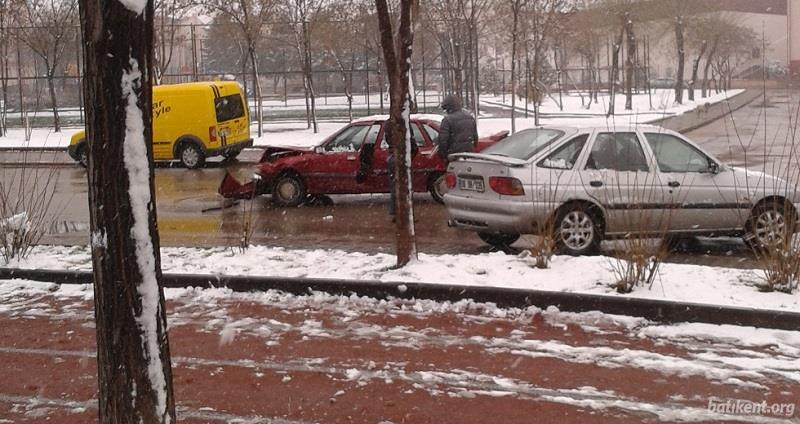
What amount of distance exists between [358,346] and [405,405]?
1.38 metres

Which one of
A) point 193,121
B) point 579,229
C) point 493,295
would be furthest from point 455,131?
point 193,121

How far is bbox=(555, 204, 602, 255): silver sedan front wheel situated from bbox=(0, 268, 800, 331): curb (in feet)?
8.50

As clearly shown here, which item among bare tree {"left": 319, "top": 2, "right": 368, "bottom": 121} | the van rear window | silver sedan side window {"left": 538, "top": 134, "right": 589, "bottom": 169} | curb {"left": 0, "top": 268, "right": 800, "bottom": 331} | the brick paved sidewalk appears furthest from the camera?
bare tree {"left": 319, "top": 2, "right": 368, "bottom": 121}

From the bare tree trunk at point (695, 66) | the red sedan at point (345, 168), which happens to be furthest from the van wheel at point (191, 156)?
the bare tree trunk at point (695, 66)

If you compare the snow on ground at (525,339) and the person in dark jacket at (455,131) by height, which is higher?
the person in dark jacket at (455,131)

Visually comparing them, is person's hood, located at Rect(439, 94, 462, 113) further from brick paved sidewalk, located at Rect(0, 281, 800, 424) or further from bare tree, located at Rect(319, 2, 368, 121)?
bare tree, located at Rect(319, 2, 368, 121)

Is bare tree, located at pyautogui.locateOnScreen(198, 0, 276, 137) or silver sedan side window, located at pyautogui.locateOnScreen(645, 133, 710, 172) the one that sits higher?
bare tree, located at pyautogui.locateOnScreen(198, 0, 276, 137)

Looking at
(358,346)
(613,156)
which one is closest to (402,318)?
(358,346)

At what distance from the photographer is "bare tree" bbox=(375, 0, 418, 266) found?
8.66 meters

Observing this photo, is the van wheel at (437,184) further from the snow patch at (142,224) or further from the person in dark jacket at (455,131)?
the snow patch at (142,224)

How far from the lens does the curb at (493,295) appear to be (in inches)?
275

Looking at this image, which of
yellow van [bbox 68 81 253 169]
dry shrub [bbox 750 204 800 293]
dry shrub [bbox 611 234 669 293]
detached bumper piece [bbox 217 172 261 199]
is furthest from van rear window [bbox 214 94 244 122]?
dry shrub [bbox 750 204 800 293]

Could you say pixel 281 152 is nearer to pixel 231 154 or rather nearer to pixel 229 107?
pixel 229 107

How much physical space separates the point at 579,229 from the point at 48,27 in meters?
28.8
